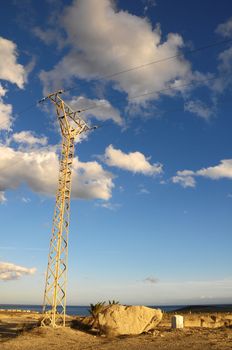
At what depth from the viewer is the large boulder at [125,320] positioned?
23.5 meters

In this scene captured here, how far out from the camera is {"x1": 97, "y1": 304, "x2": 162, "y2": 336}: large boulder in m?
23.5

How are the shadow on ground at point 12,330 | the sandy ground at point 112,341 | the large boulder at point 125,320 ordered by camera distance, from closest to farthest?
the sandy ground at point 112,341
the shadow on ground at point 12,330
the large boulder at point 125,320

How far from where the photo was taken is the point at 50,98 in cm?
2922

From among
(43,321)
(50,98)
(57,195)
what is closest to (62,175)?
(57,195)

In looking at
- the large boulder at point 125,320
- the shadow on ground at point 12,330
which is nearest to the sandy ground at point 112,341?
the shadow on ground at point 12,330

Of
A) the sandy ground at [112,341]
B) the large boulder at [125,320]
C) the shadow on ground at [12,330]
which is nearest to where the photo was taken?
the sandy ground at [112,341]

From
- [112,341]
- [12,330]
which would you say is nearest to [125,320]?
[112,341]

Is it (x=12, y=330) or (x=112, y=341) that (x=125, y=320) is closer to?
(x=112, y=341)

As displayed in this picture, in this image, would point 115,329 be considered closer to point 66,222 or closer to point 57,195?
point 66,222

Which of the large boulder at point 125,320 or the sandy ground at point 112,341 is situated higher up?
the large boulder at point 125,320

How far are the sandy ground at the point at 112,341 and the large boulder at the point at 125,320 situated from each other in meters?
0.85

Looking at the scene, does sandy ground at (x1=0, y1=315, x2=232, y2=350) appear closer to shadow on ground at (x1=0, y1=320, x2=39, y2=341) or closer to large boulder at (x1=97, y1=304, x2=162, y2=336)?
shadow on ground at (x1=0, y1=320, x2=39, y2=341)

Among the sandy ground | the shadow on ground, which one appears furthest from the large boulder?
the shadow on ground

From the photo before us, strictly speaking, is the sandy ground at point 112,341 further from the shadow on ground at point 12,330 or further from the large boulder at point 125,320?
the large boulder at point 125,320
